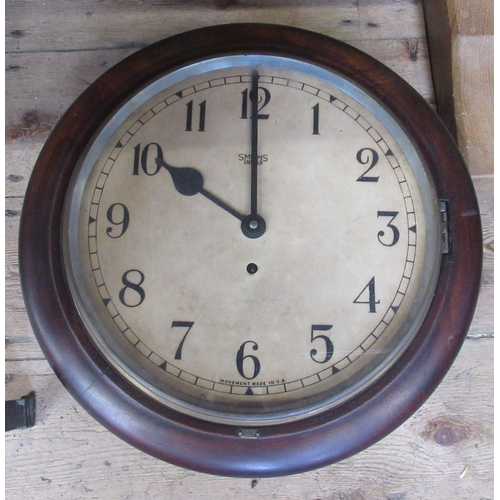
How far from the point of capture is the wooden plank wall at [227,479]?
769 millimetres

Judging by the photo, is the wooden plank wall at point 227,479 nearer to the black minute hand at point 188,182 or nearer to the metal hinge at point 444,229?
the metal hinge at point 444,229

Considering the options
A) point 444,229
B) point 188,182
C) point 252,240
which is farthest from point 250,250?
point 444,229

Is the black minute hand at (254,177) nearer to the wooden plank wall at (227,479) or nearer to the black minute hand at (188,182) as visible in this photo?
the black minute hand at (188,182)

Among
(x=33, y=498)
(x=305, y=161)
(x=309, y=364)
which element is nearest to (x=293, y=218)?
(x=305, y=161)

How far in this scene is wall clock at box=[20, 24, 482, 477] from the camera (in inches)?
25.6

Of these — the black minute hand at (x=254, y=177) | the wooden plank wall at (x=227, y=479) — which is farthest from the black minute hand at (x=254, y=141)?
the wooden plank wall at (x=227, y=479)

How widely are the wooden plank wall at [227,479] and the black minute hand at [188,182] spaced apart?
0.87 feet

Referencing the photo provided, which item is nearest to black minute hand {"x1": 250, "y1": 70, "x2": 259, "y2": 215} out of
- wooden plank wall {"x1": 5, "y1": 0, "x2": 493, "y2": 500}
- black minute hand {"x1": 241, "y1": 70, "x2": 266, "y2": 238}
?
black minute hand {"x1": 241, "y1": 70, "x2": 266, "y2": 238}

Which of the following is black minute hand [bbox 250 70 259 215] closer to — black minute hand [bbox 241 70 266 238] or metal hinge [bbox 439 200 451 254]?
black minute hand [bbox 241 70 266 238]

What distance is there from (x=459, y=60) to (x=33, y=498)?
2.93 feet

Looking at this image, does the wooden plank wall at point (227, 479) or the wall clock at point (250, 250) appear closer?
the wall clock at point (250, 250)

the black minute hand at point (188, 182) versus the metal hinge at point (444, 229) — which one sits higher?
A: the black minute hand at point (188, 182)

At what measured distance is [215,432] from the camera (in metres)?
0.64

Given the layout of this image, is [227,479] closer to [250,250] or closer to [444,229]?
[250,250]
